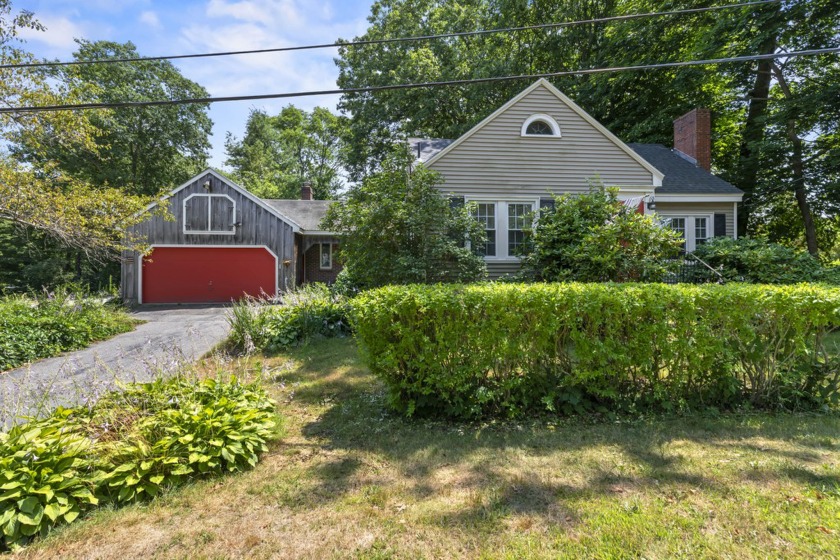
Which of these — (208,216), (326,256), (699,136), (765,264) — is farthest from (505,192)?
(208,216)

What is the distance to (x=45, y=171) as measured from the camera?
8750 mm

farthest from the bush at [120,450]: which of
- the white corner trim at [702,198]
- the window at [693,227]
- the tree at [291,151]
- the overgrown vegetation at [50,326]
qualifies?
the tree at [291,151]

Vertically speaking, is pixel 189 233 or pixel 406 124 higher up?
pixel 406 124

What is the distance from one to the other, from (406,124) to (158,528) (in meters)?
22.9

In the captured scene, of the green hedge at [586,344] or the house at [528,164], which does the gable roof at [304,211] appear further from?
the green hedge at [586,344]

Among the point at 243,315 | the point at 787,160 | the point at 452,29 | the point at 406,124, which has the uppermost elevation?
the point at 452,29

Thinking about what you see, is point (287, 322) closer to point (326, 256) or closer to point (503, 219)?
point (503, 219)

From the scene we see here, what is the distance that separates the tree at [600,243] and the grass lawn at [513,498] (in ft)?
14.0

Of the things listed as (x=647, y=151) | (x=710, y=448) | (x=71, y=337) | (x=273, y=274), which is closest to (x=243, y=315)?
(x=71, y=337)

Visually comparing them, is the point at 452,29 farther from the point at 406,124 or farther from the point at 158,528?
the point at 158,528

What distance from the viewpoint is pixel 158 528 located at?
2.61m

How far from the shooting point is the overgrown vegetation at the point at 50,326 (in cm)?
730

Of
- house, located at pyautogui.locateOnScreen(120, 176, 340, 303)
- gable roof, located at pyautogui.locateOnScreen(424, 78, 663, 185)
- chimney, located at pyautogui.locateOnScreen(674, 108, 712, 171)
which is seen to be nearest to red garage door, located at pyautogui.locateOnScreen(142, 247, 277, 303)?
house, located at pyautogui.locateOnScreen(120, 176, 340, 303)

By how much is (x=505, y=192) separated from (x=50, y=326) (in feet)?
35.9
